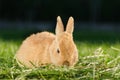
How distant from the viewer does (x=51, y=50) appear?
6133 millimetres

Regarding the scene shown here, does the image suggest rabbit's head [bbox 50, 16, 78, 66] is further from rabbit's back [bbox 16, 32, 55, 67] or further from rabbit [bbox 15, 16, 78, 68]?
rabbit's back [bbox 16, 32, 55, 67]

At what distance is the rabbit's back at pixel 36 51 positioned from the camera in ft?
20.5

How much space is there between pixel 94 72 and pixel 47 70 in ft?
1.54

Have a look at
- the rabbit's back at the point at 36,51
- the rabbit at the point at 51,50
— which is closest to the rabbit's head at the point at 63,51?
the rabbit at the point at 51,50

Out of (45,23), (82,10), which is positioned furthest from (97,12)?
(45,23)

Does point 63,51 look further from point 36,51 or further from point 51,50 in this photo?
point 36,51

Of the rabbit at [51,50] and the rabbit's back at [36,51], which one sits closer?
the rabbit at [51,50]

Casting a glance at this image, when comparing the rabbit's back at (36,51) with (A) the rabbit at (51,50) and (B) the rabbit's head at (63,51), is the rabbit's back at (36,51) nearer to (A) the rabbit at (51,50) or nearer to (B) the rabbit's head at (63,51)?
(A) the rabbit at (51,50)

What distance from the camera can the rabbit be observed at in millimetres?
5859

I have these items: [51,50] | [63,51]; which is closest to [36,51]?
[51,50]

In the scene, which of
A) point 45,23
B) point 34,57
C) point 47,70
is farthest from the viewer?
point 45,23

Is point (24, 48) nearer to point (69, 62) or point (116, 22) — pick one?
point (69, 62)

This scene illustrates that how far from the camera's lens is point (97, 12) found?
2820cm

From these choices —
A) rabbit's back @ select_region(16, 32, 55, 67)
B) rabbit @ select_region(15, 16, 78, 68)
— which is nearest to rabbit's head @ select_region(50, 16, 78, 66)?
rabbit @ select_region(15, 16, 78, 68)
